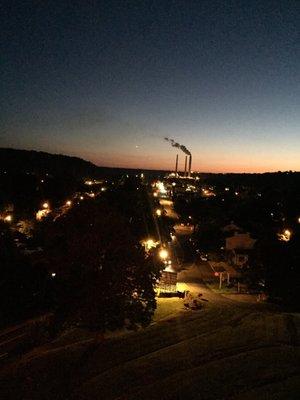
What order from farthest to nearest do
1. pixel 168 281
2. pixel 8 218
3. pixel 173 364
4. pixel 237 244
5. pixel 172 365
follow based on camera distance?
pixel 8 218
pixel 237 244
pixel 168 281
pixel 173 364
pixel 172 365

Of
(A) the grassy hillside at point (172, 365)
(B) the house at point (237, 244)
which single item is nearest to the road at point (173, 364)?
(A) the grassy hillside at point (172, 365)

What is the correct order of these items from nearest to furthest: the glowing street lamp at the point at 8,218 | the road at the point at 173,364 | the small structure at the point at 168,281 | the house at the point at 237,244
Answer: the road at the point at 173,364 → the small structure at the point at 168,281 → the house at the point at 237,244 → the glowing street lamp at the point at 8,218

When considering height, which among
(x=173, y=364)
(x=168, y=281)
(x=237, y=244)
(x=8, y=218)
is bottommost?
(x=173, y=364)

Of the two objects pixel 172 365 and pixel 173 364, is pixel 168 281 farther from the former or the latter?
pixel 172 365

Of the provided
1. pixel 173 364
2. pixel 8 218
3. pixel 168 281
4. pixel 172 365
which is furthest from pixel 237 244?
pixel 8 218

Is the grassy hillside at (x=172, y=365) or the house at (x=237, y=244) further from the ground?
the house at (x=237, y=244)

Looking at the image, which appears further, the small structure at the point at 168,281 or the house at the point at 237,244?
the house at the point at 237,244

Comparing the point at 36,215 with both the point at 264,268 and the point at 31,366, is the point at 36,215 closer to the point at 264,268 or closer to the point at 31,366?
the point at 264,268

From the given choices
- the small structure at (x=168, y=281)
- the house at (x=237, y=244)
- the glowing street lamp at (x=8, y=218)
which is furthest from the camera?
the glowing street lamp at (x=8, y=218)

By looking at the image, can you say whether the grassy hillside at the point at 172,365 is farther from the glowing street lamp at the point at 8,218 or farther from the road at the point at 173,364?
the glowing street lamp at the point at 8,218

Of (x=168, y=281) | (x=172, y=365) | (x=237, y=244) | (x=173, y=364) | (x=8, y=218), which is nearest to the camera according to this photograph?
(x=172, y=365)

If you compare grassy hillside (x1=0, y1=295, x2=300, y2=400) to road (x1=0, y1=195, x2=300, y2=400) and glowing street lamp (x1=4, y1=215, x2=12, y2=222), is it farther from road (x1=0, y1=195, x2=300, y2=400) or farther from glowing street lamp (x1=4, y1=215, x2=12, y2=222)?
glowing street lamp (x1=4, y1=215, x2=12, y2=222)

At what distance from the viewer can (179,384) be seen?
1691 cm

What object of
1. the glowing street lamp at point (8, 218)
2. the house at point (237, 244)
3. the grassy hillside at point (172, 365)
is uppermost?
the house at point (237, 244)
